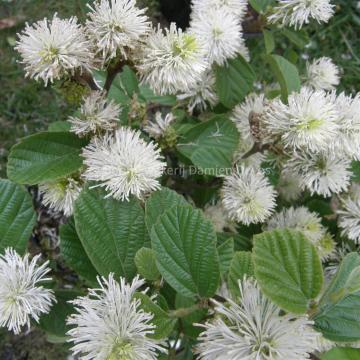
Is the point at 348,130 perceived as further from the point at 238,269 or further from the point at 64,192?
the point at 64,192

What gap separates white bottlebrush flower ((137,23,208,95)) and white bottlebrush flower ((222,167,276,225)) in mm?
305

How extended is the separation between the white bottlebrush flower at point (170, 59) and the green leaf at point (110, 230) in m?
→ 0.21

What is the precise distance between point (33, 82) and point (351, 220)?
1253mm

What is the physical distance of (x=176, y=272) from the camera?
0.71 metres

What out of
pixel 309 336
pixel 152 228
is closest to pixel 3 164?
pixel 152 228

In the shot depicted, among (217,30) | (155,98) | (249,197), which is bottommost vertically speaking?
(249,197)

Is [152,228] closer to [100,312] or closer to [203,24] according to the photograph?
[100,312]

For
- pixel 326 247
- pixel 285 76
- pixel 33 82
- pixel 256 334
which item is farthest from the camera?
pixel 33 82

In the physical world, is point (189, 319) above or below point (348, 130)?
below

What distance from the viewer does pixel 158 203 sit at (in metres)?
0.78

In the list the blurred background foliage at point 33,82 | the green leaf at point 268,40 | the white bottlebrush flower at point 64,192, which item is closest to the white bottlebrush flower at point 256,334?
the white bottlebrush flower at point 64,192

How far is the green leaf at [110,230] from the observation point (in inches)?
28.9

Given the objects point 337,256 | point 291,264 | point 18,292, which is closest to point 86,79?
point 18,292

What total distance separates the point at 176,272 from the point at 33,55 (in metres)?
0.40
